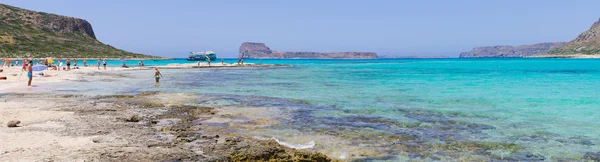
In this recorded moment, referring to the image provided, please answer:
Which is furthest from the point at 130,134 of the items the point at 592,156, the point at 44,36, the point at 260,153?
the point at 44,36

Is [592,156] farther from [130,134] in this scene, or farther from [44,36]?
[44,36]

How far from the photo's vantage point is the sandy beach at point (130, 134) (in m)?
8.94

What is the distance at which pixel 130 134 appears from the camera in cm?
1148

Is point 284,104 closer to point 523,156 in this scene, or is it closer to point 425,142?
point 425,142

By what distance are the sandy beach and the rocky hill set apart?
4166 inches

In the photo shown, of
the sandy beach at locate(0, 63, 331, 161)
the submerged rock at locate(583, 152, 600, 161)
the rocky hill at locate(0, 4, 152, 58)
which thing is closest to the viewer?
the sandy beach at locate(0, 63, 331, 161)

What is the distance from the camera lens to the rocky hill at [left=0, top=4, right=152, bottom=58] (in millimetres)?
119562

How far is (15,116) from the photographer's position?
14.0 metres

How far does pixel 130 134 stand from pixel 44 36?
154m

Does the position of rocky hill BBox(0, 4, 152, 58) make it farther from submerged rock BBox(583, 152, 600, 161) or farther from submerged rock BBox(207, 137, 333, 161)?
submerged rock BBox(583, 152, 600, 161)

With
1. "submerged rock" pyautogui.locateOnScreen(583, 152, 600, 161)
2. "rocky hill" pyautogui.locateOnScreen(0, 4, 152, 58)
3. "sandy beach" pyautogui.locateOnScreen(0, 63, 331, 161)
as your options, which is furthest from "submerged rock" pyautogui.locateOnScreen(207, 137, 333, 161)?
"rocky hill" pyautogui.locateOnScreen(0, 4, 152, 58)

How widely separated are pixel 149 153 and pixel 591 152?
33.4ft

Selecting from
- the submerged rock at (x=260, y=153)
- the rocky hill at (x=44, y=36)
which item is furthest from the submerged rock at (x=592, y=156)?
the rocky hill at (x=44, y=36)

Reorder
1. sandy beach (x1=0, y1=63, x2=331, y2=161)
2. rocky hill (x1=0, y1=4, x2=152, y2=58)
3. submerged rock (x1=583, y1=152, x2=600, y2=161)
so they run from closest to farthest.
→ sandy beach (x1=0, y1=63, x2=331, y2=161), submerged rock (x1=583, y1=152, x2=600, y2=161), rocky hill (x1=0, y1=4, x2=152, y2=58)
